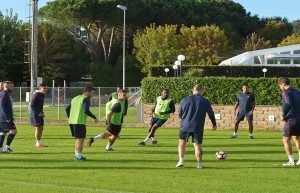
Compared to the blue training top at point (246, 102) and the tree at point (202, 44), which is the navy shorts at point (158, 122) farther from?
the tree at point (202, 44)

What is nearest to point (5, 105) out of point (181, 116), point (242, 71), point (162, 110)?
point (162, 110)

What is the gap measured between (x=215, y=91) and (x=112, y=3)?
45632mm

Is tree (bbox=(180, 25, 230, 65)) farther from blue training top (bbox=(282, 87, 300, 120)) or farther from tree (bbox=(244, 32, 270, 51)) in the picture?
blue training top (bbox=(282, 87, 300, 120))

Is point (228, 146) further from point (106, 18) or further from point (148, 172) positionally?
point (106, 18)

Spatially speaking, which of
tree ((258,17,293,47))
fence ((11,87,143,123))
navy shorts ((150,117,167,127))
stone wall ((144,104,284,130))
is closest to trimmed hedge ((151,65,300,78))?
fence ((11,87,143,123))

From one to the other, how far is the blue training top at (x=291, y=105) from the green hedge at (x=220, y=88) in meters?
15.2

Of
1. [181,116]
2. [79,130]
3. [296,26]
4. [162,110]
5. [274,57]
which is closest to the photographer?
[181,116]

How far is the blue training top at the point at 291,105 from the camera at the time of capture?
15.4 metres

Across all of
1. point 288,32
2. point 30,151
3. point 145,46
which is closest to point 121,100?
point 30,151

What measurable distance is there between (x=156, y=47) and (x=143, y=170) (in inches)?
2365

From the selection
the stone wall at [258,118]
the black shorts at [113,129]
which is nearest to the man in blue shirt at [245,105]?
the stone wall at [258,118]

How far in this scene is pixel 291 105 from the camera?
15.3 m

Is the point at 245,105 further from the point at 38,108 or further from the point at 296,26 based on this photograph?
the point at 296,26

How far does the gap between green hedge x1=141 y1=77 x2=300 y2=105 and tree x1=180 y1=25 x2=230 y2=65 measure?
133 feet
